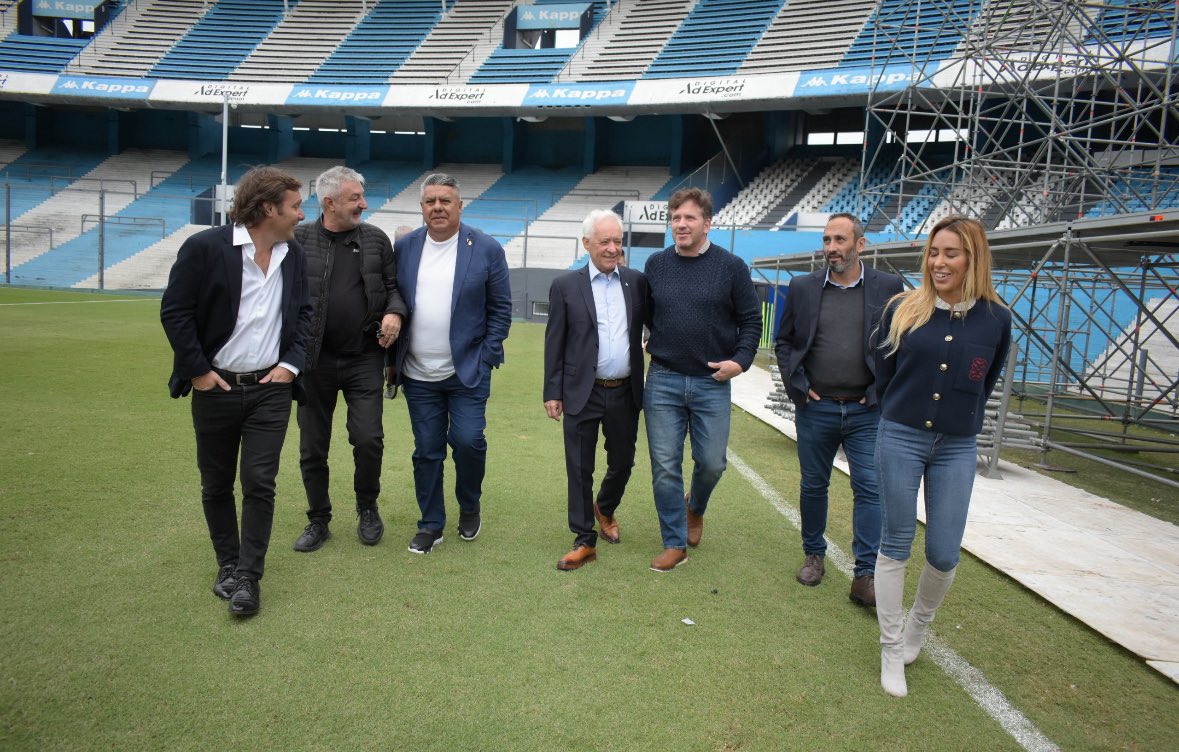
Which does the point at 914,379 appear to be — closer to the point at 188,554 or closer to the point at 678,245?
the point at 678,245

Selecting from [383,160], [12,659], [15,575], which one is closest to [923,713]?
[12,659]

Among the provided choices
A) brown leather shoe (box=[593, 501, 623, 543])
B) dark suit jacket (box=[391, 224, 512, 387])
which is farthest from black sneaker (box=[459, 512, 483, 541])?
dark suit jacket (box=[391, 224, 512, 387])

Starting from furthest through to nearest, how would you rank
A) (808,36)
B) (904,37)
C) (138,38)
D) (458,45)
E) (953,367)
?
(138,38) → (458,45) → (808,36) → (904,37) → (953,367)

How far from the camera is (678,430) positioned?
14.1 feet

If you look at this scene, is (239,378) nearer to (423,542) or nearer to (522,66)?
(423,542)

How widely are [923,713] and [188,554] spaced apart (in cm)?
336

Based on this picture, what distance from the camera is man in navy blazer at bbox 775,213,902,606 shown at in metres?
3.98

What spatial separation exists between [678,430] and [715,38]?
86.7 feet

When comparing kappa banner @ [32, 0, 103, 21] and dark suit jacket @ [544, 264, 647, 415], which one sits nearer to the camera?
dark suit jacket @ [544, 264, 647, 415]

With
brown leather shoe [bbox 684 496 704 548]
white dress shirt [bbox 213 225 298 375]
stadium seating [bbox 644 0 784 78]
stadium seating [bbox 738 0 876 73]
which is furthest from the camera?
stadium seating [bbox 644 0 784 78]

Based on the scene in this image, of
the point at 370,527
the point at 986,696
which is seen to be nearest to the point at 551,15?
the point at 370,527

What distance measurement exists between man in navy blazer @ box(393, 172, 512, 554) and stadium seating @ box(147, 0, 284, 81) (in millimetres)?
30829

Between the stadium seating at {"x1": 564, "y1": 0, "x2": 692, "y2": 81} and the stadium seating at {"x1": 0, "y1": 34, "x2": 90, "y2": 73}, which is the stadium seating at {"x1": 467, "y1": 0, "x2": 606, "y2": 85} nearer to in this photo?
the stadium seating at {"x1": 564, "y1": 0, "x2": 692, "y2": 81}

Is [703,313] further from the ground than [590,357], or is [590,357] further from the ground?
[703,313]
